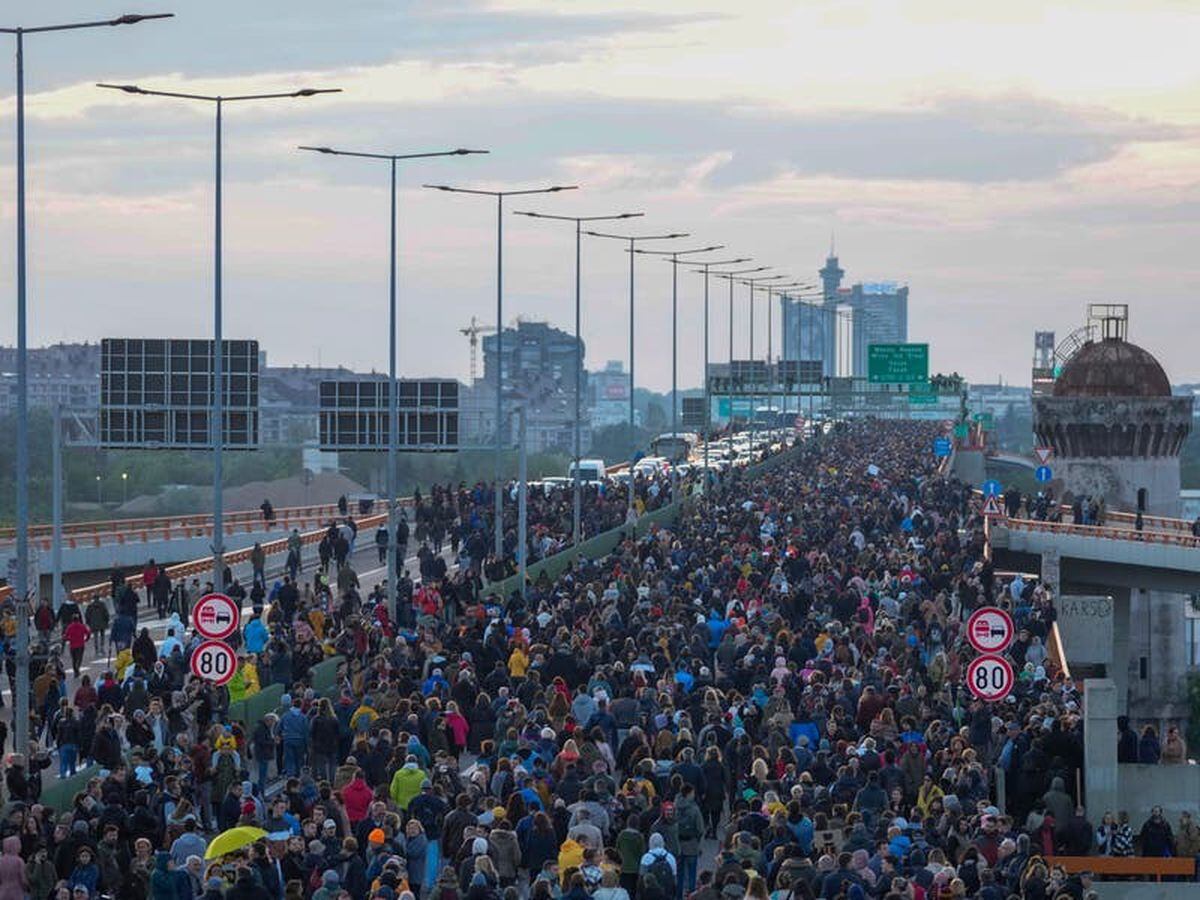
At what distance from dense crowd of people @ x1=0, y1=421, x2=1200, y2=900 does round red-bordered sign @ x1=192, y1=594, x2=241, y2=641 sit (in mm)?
681

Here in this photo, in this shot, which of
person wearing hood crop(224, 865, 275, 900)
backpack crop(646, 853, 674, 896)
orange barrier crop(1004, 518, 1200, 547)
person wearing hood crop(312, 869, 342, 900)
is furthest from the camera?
orange barrier crop(1004, 518, 1200, 547)

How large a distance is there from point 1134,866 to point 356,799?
7.00m

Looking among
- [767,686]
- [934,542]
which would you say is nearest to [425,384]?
[934,542]

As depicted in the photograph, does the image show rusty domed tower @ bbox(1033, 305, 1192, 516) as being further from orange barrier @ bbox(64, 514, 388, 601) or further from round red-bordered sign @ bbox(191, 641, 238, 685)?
round red-bordered sign @ bbox(191, 641, 238, 685)

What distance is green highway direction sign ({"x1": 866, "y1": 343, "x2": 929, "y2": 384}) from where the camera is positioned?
132875 mm

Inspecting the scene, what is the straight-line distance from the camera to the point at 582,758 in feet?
84.4

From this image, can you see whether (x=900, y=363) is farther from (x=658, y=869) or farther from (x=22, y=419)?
(x=658, y=869)

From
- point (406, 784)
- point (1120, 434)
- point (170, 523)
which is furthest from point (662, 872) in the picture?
point (1120, 434)

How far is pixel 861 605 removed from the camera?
4116 cm

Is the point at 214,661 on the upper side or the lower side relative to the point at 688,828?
upper

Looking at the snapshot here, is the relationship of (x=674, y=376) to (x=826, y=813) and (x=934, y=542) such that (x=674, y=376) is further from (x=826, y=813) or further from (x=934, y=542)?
(x=826, y=813)

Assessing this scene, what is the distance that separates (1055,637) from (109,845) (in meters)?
21.5

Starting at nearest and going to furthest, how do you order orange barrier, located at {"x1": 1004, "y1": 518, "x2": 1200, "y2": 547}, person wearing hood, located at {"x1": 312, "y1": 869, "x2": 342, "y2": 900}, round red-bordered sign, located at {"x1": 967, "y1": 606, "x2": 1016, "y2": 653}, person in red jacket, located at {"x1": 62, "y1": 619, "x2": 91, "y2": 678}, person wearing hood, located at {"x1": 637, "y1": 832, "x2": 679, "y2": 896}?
person wearing hood, located at {"x1": 312, "y1": 869, "x2": 342, "y2": 900}, person wearing hood, located at {"x1": 637, "y1": 832, "x2": 679, "y2": 896}, round red-bordered sign, located at {"x1": 967, "y1": 606, "x2": 1016, "y2": 653}, person in red jacket, located at {"x1": 62, "y1": 619, "x2": 91, "y2": 678}, orange barrier, located at {"x1": 1004, "y1": 518, "x2": 1200, "y2": 547}

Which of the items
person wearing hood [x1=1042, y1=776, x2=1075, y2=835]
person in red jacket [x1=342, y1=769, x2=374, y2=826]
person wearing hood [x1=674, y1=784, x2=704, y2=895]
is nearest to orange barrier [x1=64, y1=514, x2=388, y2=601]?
person in red jacket [x1=342, y1=769, x2=374, y2=826]
